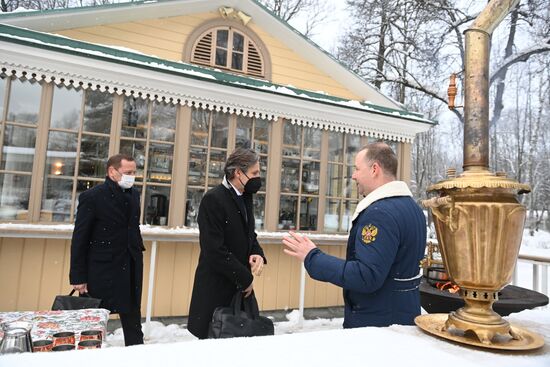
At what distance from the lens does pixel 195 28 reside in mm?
6148

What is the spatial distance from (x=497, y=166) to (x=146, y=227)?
26317 millimetres

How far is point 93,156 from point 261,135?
2.42 meters

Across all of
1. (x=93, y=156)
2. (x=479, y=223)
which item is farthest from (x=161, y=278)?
(x=479, y=223)

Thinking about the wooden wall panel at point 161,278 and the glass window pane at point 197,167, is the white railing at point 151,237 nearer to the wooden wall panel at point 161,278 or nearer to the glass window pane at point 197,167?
the wooden wall panel at point 161,278

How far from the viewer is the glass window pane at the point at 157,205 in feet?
17.0

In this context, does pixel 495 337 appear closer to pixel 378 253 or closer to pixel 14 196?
pixel 378 253

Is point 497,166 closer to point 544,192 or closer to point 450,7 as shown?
point 544,192

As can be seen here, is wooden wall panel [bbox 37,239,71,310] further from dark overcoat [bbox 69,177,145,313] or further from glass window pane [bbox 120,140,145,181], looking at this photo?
dark overcoat [bbox 69,177,145,313]

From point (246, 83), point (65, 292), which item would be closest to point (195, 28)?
point (246, 83)

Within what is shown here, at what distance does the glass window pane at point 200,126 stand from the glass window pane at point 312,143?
1.66 meters

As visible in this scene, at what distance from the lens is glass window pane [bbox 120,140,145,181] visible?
16.7 ft

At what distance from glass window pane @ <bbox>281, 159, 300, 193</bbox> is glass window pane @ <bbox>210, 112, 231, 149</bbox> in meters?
1.06

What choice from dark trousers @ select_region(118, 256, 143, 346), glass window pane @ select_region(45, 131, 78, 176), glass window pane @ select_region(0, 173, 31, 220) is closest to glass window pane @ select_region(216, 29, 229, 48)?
glass window pane @ select_region(45, 131, 78, 176)

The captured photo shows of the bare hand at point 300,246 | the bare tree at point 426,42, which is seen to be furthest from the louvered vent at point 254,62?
the bare tree at point 426,42
